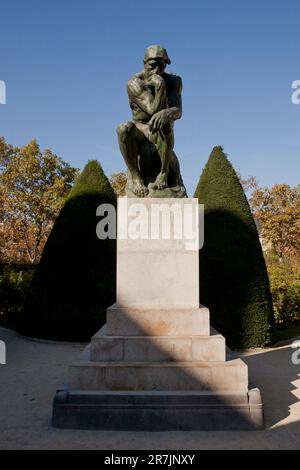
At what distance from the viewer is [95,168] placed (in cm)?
1012

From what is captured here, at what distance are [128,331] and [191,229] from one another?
5.07 ft

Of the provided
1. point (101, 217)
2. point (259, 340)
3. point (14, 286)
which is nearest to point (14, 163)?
point (14, 286)

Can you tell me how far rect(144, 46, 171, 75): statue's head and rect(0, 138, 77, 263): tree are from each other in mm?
19794

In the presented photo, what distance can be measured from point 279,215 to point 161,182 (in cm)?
2428

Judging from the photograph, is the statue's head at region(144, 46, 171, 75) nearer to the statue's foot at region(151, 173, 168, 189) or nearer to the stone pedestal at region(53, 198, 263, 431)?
the statue's foot at region(151, 173, 168, 189)

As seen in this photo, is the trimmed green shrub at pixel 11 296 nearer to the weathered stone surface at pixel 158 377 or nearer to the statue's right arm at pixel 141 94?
the weathered stone surface at pixel 158 377

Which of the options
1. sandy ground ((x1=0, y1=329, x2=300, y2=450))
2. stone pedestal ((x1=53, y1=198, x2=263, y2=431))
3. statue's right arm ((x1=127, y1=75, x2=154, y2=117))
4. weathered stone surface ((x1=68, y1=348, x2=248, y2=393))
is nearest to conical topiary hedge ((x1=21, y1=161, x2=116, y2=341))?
sandy ground ((x1=0, y1=329, x2=300, y2=450))

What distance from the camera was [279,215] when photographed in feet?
91.2

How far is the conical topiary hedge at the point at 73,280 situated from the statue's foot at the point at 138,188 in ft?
14.1

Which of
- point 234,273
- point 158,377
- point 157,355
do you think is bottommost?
point 158,377

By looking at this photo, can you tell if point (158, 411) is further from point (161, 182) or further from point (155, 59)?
point (155, 59)

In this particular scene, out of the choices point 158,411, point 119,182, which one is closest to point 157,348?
point 158,411

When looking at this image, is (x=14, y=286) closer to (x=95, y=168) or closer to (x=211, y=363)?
(x=95, y=168)

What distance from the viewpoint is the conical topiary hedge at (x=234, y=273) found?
8.64m
